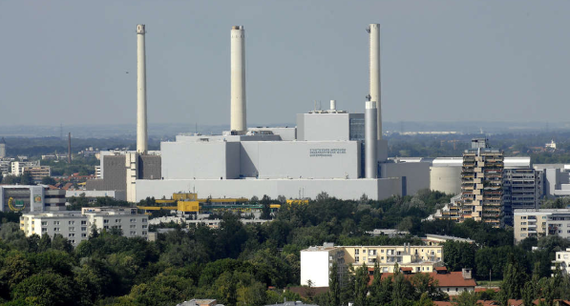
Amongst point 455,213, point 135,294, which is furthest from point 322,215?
point 135,294

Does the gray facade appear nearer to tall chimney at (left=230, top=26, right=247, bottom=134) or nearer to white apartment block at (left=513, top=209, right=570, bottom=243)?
tall chimney at (left=230, top=26, right=247, bottom=134)

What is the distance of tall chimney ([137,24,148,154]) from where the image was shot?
141125mm

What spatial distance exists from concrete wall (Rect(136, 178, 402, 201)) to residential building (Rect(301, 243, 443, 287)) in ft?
151

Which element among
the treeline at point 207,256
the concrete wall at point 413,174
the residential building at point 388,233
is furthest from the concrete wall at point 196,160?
the residential building at point 388,233

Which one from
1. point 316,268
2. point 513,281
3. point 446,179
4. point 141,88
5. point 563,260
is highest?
point 141,88

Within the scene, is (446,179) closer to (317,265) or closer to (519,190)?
(519,190)

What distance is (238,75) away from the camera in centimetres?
13575

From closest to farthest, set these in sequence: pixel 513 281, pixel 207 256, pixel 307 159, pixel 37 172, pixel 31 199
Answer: pixel 513 281
pixel 207 256
pixel 31 199
pixel 307 159
pixel 37 172

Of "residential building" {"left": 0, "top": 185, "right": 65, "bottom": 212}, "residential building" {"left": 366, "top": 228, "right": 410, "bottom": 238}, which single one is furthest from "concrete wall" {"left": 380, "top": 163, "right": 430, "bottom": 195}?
"residential building" {"left": 366, "top": 228, "right": 410, "bottom": 238}

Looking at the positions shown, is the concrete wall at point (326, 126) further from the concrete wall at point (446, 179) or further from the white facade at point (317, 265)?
the white facade at point (317, 265)

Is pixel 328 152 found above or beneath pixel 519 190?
above

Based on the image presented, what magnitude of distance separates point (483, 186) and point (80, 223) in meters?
27.8

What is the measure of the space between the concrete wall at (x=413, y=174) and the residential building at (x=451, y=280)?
61.4 metres

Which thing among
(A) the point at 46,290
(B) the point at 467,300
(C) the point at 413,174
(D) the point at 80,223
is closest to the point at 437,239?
Answer: (D) the point at 80,223
